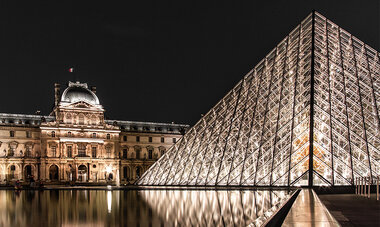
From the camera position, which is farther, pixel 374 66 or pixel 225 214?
pixel 374 66

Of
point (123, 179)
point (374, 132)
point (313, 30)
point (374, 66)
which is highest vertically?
point (313, 30)

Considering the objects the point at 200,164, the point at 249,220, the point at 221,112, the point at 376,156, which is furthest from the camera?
the point at 221,112

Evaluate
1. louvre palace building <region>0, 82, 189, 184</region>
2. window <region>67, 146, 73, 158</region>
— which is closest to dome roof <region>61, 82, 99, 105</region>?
louvre palace building <region>0, 82, 189, 184</region>

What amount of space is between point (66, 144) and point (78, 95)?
7.40 meters

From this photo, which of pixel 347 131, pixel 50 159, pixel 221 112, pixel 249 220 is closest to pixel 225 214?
pixel 249 220

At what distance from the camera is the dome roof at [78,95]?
68375 mm

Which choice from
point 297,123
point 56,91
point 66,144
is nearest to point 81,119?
point 66,144

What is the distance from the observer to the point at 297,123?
75.9 ft

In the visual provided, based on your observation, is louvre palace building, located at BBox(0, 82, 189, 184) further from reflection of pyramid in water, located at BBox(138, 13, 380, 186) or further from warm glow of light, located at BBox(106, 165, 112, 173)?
reflection of pyramid in water, located at BBox(138, 13, 380, 186)

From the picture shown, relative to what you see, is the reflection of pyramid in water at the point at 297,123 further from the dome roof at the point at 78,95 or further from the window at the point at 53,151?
the dome roof at the point at 78,95

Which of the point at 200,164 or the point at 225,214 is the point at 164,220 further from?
the point at 200,164

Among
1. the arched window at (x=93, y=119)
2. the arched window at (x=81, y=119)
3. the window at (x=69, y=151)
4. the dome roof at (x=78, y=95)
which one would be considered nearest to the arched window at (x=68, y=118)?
the arched window at (x=81, y=119)

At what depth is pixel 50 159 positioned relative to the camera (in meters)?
65.4

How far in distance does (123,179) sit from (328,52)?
5144 centimetres
